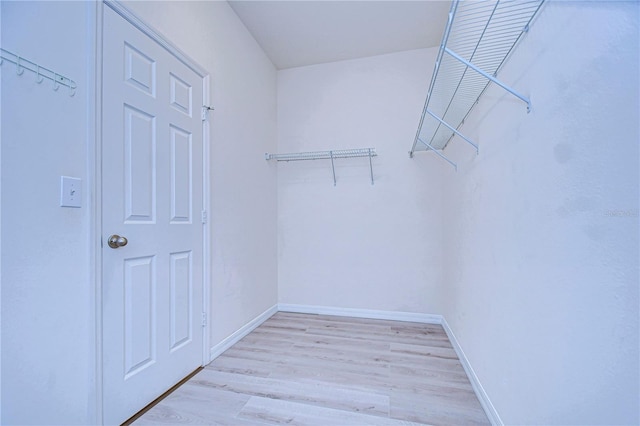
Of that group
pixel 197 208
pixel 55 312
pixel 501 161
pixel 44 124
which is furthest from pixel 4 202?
pixel 501 161

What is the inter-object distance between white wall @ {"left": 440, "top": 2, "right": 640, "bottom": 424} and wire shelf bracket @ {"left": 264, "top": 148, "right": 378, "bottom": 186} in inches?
57.0

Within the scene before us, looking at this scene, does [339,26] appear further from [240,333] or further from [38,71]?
[240,333]

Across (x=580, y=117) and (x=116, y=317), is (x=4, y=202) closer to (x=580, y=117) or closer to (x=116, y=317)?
(x=116, y=317)

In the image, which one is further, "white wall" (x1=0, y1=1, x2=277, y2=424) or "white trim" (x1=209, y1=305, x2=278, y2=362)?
"white trim" (x1=209, y1=305, x2=278, y2=362)

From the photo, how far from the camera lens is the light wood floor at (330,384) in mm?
1412

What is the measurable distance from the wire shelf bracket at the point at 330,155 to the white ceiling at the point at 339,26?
1.03 metres

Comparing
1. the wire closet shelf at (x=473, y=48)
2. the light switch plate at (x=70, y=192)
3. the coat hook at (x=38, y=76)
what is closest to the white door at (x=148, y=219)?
the light switch plate at (x=70, y=192)

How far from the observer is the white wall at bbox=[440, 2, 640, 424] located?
61cm

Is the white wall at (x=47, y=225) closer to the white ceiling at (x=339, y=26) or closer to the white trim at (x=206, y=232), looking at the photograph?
the white trim at (x=206, y=232)

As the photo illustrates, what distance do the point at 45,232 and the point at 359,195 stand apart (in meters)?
2.40

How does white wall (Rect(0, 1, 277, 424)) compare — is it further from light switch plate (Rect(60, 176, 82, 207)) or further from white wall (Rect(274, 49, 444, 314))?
white wall (Rect(274, 49, 444, 314))

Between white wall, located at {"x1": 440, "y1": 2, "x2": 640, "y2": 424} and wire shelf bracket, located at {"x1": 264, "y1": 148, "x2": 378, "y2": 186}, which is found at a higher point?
wire shelf bracket, located at {"x1": 264, "y1": 148, "x2": 378, "y2": 186}

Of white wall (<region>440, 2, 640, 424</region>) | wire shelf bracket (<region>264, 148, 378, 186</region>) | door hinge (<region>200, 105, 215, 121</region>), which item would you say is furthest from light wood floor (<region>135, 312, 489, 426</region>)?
door hinge (<region>200, 105, 215, 121</region>)

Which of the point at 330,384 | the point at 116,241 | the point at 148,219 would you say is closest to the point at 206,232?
the point at 148,219
